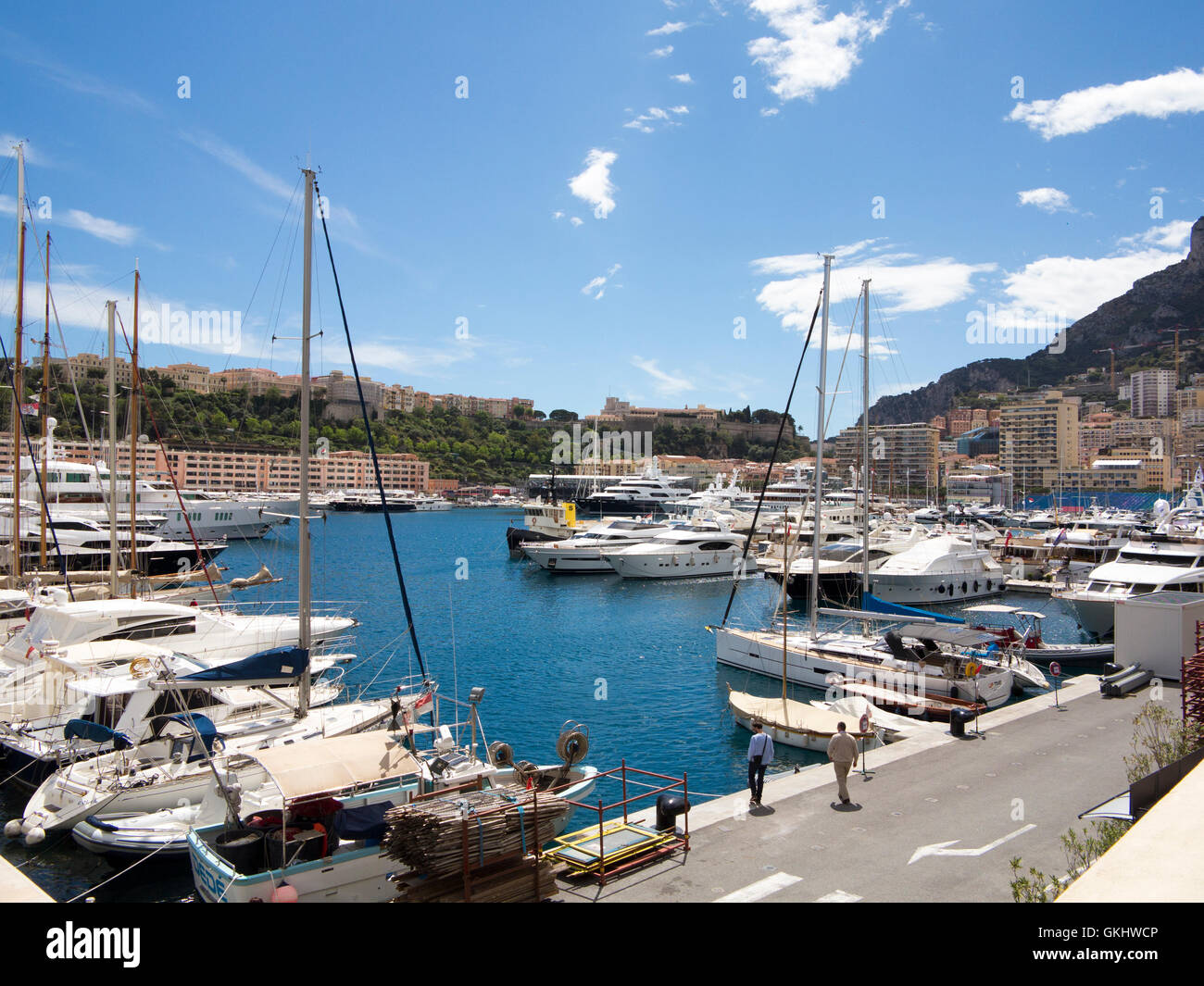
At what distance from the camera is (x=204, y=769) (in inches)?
528

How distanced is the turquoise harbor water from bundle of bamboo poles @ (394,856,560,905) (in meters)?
6.71

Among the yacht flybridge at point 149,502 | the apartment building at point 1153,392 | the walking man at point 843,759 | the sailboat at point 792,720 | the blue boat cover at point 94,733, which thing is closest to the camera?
the walking man at point 843,759

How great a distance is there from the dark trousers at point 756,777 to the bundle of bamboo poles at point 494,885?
3.90 m

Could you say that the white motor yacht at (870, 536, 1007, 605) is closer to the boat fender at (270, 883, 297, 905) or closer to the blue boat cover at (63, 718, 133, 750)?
the blue boat cover at (63, 718, 133, 750)

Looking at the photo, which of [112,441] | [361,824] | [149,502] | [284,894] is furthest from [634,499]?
[284,894]

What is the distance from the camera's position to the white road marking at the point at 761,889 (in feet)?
27.0

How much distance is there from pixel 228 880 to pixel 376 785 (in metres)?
1.96

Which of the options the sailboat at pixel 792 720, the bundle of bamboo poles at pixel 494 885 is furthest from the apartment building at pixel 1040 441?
the bundle of bamboo poles at pixel 494 885

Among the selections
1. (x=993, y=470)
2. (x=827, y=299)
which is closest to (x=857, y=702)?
(x=827, y=299)

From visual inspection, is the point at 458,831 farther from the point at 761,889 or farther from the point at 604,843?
the point at 761,889

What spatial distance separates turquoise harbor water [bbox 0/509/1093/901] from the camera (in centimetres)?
1633

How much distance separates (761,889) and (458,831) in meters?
3.39

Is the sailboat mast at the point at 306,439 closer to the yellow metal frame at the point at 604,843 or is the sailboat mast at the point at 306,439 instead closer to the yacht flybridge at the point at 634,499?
the yellow metal frame at the point at 604,843
